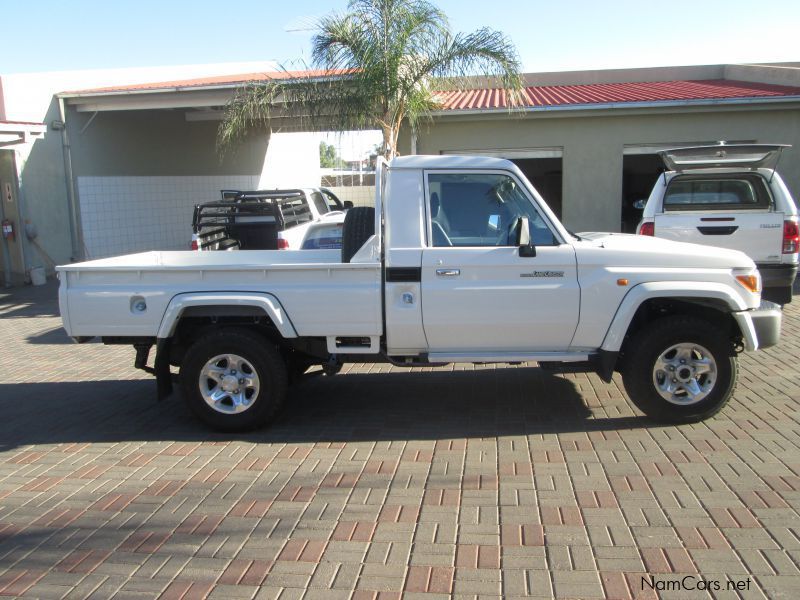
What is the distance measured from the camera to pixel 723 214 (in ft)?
28.3

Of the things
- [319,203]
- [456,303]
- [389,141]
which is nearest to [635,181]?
[389,141]

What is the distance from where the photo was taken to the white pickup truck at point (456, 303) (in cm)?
530

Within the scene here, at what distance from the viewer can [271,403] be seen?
18.1ft

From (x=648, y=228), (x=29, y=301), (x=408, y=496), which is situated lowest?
(x=408, y=496)

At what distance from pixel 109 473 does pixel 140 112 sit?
14.0 m

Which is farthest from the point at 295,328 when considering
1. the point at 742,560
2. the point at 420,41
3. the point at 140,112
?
the point at 140,112

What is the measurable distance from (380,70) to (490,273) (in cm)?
676

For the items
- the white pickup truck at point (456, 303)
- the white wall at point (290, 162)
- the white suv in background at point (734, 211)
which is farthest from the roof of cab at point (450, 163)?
the white wall at point (290, 162)

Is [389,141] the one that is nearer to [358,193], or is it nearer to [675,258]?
[358,193]

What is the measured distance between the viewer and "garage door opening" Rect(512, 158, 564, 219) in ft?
52.9

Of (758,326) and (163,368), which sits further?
(163,368)

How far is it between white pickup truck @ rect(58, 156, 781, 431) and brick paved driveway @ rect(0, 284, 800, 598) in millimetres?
468

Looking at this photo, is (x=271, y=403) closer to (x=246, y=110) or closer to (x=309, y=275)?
(x=309, y=275)

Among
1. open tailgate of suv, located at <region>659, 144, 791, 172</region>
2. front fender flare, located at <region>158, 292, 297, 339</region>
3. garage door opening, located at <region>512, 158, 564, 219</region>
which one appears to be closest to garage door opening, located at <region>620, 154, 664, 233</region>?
garage door opening, located at <region>512, 158, 564, 219</region>
